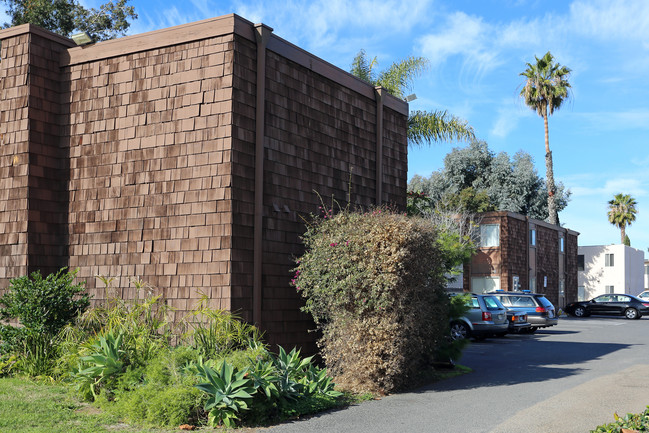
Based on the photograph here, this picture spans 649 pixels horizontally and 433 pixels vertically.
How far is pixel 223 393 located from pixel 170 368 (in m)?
1.18

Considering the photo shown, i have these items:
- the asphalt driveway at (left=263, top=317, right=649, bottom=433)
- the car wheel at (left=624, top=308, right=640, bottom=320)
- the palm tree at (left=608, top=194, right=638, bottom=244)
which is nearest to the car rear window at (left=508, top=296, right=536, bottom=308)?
the asphalt driveway at (left=263, top=317, right=649, bottom=433)

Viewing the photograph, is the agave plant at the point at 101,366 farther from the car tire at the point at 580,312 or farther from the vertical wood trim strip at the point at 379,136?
the car tire at the point at 580,312

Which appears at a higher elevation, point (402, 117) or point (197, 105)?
point (402, 117)

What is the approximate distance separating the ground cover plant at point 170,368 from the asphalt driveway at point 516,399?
0.55m

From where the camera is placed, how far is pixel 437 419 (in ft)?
28.0

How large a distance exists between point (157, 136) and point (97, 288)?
300cm

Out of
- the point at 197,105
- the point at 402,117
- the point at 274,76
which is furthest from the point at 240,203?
the point at 402,117

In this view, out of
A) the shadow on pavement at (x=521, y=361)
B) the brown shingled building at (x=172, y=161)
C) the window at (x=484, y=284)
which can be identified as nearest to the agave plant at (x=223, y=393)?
the brown shingled building at (x=172, y=161)

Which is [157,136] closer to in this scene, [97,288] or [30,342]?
[97,288]

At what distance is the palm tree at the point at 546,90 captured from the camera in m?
41.2

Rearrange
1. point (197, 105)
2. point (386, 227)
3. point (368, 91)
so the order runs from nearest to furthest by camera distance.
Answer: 1. point (386, 227)
2. point (197, 105)
3. point (368, 91)

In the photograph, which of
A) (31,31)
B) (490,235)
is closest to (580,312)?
(490,235)

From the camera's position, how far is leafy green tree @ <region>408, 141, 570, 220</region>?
47969 millimetres

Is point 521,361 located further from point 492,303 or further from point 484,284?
point 484,284
